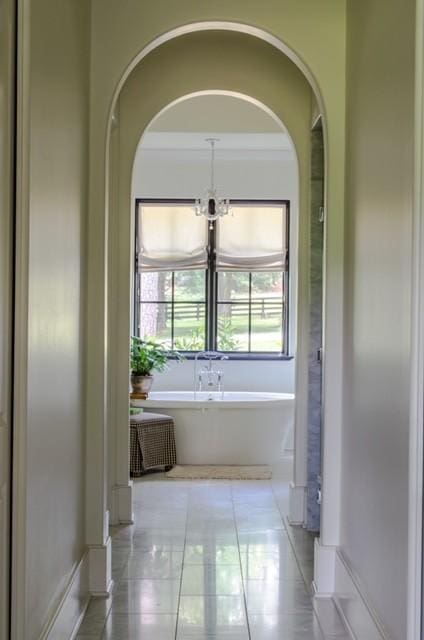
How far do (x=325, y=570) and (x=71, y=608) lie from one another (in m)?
1.21

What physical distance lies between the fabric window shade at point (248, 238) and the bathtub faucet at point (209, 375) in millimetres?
972

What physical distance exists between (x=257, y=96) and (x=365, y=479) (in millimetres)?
2605

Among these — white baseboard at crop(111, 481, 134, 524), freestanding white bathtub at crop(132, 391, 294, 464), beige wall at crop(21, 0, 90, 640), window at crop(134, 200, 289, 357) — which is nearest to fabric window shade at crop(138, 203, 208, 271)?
window at crop(134, 200, 289, 357)

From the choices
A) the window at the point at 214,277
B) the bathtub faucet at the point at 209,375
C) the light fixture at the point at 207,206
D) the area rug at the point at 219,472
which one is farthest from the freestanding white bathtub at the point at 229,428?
the light fixture at the point at 207,206

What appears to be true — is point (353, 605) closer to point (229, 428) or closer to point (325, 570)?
point (325, 570)

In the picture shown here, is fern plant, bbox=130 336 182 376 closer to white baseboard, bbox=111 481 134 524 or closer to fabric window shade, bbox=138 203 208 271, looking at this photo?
fabric window shade, bbox=138 203 208 271

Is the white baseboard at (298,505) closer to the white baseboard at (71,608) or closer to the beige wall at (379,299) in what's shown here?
the beige wall at (379,299)

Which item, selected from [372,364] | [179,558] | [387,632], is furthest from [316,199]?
[387,632]

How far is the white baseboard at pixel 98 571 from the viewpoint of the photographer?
332cm

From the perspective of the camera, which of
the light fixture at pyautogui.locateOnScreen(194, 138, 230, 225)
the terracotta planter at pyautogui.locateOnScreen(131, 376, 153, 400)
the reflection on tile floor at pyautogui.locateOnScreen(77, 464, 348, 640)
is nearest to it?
the reflection on tile floor at pyautogui.locateOnScreen(77, 464, 348, 640)

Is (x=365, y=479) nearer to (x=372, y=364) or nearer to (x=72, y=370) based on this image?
(x=372, y=364)

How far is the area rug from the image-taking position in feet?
19.2

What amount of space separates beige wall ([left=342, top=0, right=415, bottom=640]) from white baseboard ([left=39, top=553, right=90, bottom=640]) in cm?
117

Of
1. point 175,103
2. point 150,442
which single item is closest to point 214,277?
point 150,442
